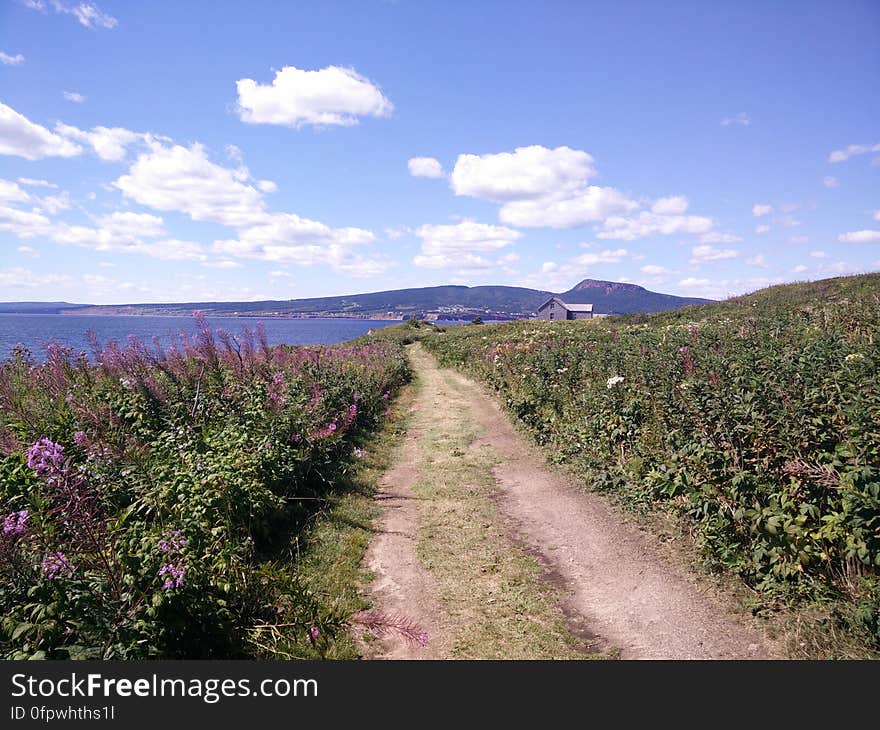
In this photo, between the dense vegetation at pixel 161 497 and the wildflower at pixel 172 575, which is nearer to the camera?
the dense vegetation at pixel 161 497

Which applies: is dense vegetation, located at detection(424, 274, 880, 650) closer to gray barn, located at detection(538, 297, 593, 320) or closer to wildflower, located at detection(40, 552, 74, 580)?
wildflower, located at detection(40, 552, 74, 580)

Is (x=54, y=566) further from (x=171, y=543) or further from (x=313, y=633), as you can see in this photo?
(x=313, y=633)

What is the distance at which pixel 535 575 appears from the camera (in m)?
5.76

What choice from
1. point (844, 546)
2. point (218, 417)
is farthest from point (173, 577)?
point (844, 546)

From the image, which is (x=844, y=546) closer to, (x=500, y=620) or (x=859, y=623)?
(x=859, y=623)

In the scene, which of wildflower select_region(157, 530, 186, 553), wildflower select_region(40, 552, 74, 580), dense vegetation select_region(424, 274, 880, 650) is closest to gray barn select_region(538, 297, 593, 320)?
dense vegetation select_region(424, 274, 880, 650)

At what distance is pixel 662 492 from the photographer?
678 centimetres

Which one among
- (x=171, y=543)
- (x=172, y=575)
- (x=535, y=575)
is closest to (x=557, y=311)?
(x=535, y=575)

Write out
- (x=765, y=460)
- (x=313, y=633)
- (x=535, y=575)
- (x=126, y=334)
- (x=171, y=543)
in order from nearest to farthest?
(x=171, y=543), (x=313, y=633), (x=765, y=460), (x=535, y=575), (x=126, y=334)

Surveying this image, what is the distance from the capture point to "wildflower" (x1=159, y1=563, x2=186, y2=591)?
372cm

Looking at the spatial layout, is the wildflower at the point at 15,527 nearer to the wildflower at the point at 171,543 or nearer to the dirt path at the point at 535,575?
the wildflower at the point at 171,543

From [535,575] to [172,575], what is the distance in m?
3.74

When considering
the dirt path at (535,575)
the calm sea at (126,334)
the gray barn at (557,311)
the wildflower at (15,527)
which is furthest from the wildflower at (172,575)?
the gray barn at (557,311)

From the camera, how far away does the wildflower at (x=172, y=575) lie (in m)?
3.72
